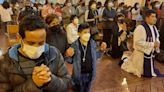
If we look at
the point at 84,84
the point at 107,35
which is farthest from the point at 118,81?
the point at 107,35

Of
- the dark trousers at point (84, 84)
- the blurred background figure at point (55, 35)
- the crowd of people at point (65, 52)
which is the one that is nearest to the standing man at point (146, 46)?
the crowd of people at point (65, 52)

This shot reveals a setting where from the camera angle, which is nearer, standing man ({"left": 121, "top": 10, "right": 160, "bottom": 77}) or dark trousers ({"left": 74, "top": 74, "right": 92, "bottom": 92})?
dark trousers ({"left": 74, "top": 74, "right": 92, "bottom": 92})

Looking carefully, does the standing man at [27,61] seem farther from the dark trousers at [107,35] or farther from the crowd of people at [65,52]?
the dark trousers at [107,35]

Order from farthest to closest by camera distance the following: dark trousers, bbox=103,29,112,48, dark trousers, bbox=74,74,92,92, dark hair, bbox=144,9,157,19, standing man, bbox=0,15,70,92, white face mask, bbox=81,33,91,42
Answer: dark trousers, bbox=103,29,112,48, dark hair, bbox=144,9,157,19, dark trousers, bbox=74,74,92,92, white face mask, bbox=81,33,91,42, standing man, bbox=0,15,70,92

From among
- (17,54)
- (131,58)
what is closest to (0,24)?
(131,58)

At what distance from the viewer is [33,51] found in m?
1.83

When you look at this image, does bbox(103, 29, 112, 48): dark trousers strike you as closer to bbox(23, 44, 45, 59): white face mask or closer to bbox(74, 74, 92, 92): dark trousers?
bbox(74, 74, 92, 92): dark trousers

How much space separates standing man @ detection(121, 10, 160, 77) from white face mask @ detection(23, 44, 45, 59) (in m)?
4.54

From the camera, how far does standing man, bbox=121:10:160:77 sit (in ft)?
20.4

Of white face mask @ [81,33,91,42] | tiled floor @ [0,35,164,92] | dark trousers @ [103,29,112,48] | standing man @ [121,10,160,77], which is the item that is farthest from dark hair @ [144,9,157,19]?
dark trousers @ [103,29,112,48]

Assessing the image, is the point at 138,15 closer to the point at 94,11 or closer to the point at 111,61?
the point at 94,11

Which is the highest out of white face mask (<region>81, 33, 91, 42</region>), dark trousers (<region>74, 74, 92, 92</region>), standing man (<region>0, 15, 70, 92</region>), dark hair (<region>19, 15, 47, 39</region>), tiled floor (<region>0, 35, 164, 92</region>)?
dark hair (<region>19, 15, 47, 39</region>)

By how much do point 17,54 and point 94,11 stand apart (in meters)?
8.16

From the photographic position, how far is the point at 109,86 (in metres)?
5.78
